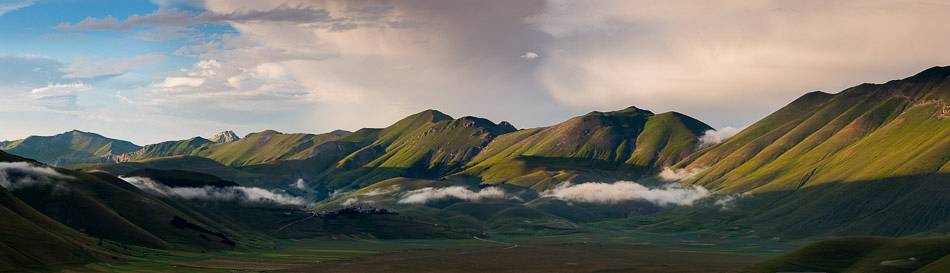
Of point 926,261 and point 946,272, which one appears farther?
point 926,261

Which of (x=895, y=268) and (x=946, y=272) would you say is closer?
(x=946, y=272)

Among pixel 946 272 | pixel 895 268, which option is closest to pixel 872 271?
A: pixel 895 268

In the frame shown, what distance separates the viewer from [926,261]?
647 feet

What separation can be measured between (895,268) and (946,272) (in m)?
27.9

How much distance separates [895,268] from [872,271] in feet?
15.8

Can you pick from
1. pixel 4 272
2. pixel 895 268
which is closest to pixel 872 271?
pixel 895 268

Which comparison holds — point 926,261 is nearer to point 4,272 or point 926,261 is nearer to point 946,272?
point 946,272

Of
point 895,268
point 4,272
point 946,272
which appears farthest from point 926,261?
point 4,272

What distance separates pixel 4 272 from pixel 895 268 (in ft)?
657

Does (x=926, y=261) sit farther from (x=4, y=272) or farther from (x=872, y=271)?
(x=4, y=272)

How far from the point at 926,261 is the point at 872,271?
11.6m

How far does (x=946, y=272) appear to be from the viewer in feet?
556

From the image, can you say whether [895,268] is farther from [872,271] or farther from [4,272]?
[4,272]

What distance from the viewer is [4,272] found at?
655 feet
